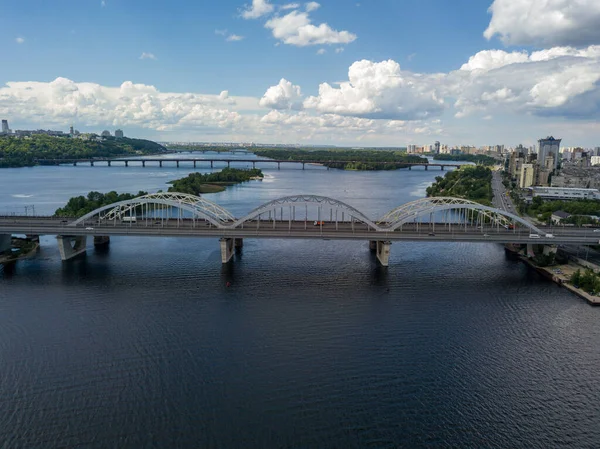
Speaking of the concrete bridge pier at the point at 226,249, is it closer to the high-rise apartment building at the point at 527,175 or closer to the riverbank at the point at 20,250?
the riverbank at the point at 20,250

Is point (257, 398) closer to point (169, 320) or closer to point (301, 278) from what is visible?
point (169, 320)

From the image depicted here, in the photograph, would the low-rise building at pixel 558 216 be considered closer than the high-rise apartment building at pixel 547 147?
Yes

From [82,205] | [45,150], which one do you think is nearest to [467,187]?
[82,205]

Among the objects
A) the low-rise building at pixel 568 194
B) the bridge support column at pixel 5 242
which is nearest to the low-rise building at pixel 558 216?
the low-rise building at pixel 568 194

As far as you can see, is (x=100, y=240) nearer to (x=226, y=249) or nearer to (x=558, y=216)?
(x=226, y=249)

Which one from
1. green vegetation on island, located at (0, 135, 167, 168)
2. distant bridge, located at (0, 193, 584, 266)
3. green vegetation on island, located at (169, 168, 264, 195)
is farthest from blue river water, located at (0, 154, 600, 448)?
green vegetation on island, located at (0, 135, 167, 168)

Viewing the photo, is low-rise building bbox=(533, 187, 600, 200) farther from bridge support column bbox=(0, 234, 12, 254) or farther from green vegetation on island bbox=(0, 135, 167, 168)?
green vegetation on island bbox=(0, 135, 167, 168)

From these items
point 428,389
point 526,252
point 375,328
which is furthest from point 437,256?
point 428,389
